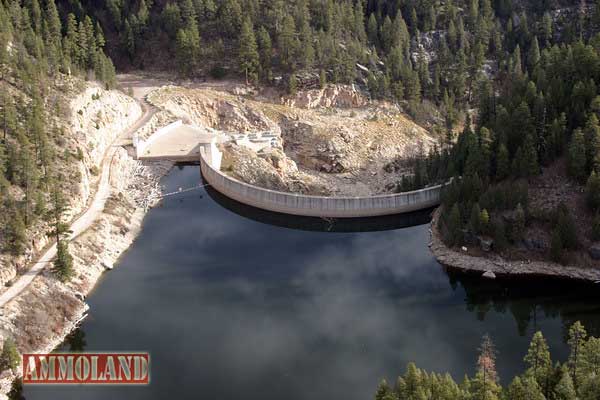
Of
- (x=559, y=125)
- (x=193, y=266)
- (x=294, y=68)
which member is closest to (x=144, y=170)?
(x=193, y=266)

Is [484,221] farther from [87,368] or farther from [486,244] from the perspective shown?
[87,368]

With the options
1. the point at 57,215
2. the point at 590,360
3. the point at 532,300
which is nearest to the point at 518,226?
the point at 532,300

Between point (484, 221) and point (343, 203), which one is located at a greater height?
point (484, 221)

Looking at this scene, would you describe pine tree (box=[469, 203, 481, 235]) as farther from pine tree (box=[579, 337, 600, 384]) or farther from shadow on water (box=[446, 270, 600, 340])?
pine tree (box=[579, 337, 600, 384])

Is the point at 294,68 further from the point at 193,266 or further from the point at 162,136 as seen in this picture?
the point at 193,266

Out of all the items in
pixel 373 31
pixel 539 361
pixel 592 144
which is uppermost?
pixel 373 31

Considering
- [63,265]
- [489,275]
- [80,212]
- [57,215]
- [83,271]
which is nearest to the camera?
[63,265]

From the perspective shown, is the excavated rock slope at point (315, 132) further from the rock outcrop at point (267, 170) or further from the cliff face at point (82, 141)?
the cliff face at point (82, 141)

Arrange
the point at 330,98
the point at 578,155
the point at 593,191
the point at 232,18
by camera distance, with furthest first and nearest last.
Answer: the point at 232,18
the point at 330,98
the point at 578,155
the point at 593,191
